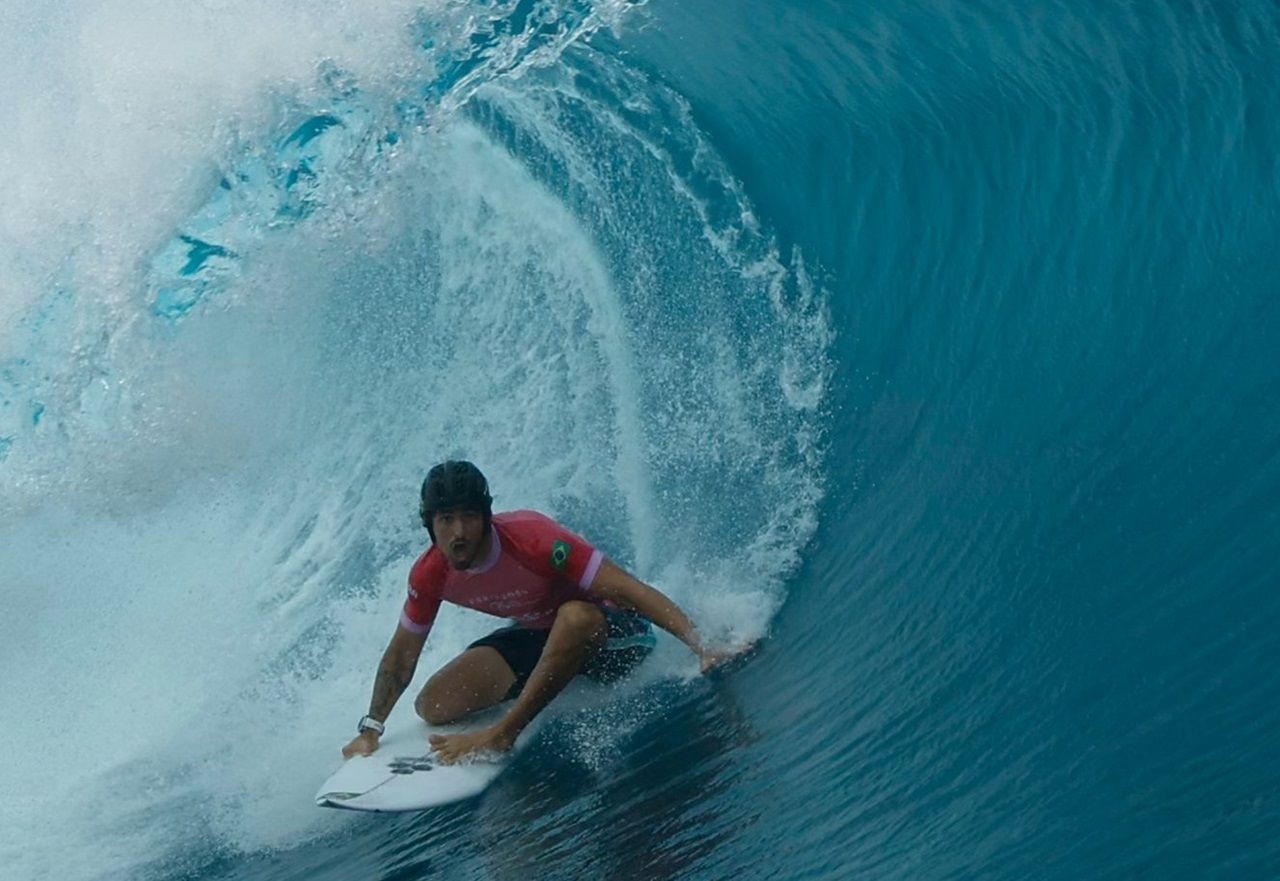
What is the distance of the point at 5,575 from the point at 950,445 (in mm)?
4939

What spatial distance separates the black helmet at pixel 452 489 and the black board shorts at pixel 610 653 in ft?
2.31

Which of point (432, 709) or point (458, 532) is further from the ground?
point (458, 532)

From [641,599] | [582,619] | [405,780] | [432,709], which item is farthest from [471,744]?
[641,599]

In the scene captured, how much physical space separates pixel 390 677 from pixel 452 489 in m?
0.87

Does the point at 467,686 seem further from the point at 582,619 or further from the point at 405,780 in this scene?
the point at 582,619

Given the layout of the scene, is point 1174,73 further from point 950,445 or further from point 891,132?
point 950,445

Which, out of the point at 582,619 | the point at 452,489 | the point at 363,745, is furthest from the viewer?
the point at 363,745

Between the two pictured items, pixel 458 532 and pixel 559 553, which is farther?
pixel 559 553

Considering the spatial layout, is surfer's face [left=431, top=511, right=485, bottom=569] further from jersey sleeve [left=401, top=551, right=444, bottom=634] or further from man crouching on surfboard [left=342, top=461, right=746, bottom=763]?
jersey sleeve [left=401, top=551, right=444, bottom=634]

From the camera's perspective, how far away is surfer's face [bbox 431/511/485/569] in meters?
4.72

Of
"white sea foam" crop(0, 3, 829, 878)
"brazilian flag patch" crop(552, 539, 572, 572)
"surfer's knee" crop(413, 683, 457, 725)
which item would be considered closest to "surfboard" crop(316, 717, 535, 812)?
"surfer's knee" crop(413, 683, 457, 725)

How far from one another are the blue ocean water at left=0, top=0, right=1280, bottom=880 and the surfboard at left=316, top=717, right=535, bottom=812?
→ 0.11 meters

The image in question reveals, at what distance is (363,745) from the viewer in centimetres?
522

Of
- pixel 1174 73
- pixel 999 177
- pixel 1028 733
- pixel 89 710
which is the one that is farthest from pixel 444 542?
pixel 1174 73
